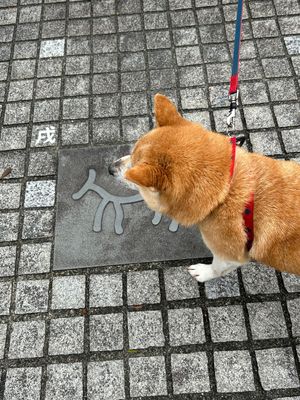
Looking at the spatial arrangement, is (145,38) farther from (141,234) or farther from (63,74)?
(141,234)

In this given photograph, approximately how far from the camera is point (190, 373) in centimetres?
338

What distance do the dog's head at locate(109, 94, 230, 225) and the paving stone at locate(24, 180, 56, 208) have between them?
157 centimetres

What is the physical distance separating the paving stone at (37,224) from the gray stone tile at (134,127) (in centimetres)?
124

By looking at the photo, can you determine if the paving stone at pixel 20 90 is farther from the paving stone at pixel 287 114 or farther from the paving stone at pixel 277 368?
the paving stone at pixel 277 368

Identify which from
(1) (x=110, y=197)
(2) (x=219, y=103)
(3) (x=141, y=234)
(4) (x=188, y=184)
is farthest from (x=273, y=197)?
(2) (x=219, y=103)

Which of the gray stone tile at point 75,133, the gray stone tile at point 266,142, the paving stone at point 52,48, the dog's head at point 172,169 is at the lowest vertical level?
the gray stone tile at point 266,142

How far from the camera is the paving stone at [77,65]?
17.0 ft

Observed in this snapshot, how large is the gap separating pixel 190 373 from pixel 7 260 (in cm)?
200

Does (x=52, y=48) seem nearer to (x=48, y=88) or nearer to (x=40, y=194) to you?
(x=48, y=88)

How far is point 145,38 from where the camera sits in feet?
17.7

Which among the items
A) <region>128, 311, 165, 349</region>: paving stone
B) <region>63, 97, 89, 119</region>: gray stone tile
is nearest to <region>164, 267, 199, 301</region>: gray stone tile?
<region>128, 311, 165, 349</region>: paving stone

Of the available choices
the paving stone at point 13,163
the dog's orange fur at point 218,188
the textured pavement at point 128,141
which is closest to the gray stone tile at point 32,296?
the textured pavement at point 128,141

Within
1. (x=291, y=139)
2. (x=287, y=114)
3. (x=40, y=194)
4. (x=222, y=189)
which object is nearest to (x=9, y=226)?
(x=40, y=194)

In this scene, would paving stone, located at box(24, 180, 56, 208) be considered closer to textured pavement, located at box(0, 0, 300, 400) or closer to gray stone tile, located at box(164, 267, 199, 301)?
textured pavement, located at box(0, 0, 300, 400)
